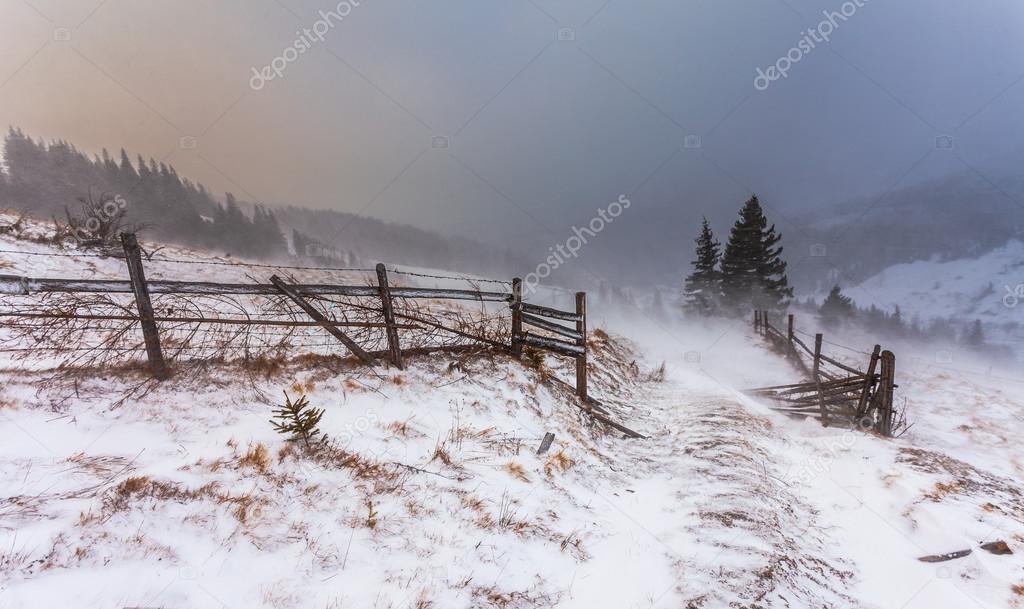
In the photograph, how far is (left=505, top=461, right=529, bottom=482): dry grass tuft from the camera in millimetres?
5277

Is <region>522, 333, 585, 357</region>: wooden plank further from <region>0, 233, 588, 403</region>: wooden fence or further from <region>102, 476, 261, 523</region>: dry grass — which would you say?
<region>102, 476, 261, 523</region>: dry grass

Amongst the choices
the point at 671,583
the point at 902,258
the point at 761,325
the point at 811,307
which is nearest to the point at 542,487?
the point at 671,583

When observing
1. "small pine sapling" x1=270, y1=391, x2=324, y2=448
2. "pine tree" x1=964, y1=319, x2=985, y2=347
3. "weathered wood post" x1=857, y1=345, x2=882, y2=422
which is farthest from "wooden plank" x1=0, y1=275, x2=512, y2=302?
"pine tree" x1=964, y1=319, x2=985, y2=347

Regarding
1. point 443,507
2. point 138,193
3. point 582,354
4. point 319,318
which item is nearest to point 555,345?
point 582,354

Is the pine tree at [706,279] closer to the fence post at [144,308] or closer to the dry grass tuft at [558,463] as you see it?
the dry grass tuft at [558,463]

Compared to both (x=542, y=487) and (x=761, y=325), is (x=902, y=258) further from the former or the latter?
(x=542, y=487)

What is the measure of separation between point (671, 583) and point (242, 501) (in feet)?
14.9

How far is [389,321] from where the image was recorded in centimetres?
680

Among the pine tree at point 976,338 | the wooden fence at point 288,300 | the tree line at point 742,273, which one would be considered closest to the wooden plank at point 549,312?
the wooden fence at point 288,300

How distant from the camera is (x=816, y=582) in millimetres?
4047

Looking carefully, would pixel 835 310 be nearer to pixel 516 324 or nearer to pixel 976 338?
pixel 976 338

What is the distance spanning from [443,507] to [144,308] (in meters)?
5.12

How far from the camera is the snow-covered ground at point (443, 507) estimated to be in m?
3.07

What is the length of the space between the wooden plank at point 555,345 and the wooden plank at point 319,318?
350 centimetres
